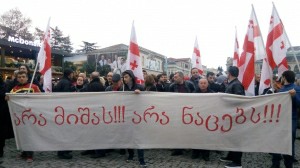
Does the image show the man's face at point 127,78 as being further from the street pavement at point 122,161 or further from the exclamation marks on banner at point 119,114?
the street pavement at point 122,161

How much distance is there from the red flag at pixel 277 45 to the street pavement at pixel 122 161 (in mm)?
1792

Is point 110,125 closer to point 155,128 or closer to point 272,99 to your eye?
point 155,128

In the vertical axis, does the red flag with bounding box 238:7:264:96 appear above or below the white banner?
above

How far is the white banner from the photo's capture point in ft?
17.9

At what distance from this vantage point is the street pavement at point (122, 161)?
5586 millimetres

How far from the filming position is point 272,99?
5.34 m

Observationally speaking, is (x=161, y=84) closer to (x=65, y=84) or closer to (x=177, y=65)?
(x=65, y=84)

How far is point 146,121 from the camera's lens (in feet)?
18.9

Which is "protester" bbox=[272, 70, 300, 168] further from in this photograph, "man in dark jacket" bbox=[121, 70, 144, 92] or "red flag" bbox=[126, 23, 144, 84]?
"red flag" bbox=[126, 23, 144, 84]

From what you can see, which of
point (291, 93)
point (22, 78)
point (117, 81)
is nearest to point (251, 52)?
point (291, 93)

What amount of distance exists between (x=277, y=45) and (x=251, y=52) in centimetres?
54

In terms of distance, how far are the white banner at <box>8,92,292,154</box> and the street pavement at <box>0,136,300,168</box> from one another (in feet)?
0.97

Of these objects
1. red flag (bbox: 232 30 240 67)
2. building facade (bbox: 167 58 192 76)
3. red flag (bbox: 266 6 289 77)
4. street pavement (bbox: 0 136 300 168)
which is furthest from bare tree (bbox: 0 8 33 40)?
red flag (bbox: 266 6 289 77)

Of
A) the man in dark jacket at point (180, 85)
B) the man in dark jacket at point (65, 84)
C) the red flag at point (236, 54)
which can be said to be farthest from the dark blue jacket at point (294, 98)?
the red flag at point (236, 54)
